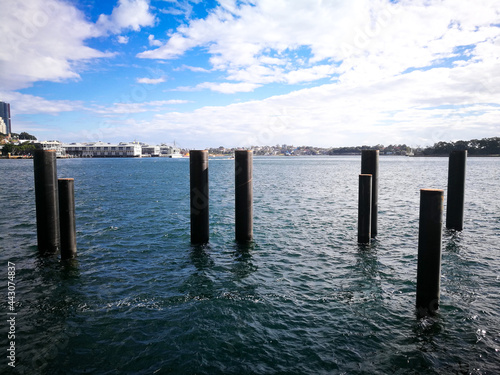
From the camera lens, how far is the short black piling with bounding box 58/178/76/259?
39.5 ft

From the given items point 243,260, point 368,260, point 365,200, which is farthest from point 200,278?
point 365,200

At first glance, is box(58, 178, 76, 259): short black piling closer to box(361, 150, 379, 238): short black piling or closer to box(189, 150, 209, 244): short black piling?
box(189, 150, 209, 244): short black piling

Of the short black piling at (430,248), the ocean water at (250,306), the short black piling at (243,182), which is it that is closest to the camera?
the ocean water at (250,306)

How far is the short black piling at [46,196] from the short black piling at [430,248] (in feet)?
41.3

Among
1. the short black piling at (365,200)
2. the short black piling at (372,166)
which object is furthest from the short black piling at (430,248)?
the short black piling at (372,166)

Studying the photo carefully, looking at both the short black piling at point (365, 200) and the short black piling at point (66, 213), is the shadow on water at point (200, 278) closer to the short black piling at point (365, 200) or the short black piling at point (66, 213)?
the short black piling at point (66, 213)

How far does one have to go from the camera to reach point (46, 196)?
1227cm

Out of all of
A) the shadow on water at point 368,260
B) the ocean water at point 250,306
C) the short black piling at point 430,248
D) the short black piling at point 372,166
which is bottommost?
the ocean water at point 250,306

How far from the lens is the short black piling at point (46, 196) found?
479 inches

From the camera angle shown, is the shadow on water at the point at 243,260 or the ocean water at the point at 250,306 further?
the shadow on water at the point at 243,260

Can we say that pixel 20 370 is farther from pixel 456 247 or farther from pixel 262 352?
pixel 456 247

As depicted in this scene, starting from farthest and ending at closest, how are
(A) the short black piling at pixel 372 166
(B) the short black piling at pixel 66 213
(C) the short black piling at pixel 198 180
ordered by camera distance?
(A) the short black piling at pixel 372 166, (C) the short black piling at pixel 198 180, (B) the short black piling at pixel 66 213

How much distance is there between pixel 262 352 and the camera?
7.42 meters

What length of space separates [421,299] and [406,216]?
617 inches
